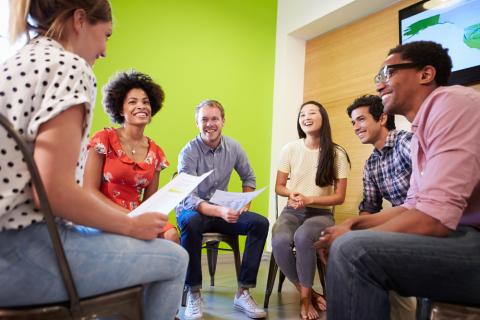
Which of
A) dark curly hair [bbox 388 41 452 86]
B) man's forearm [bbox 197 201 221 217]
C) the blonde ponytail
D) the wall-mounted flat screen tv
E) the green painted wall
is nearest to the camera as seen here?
the blonde ponytail

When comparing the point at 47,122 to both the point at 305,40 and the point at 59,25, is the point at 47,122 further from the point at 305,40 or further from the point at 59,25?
the point at 305,40

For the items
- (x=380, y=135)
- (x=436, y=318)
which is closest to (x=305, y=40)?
(x=380, y=135)

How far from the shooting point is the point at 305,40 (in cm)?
384

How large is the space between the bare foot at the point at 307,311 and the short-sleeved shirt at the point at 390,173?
0.62 metres

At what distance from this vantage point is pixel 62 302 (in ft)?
2.32

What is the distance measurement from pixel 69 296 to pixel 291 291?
6.85 ft

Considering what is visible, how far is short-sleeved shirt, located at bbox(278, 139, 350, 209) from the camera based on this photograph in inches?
91.6

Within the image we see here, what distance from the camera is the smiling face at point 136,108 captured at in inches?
77.4

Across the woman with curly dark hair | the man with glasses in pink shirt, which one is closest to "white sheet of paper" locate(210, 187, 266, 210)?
the woman with curly dark hair

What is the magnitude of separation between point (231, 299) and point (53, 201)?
1805 mm

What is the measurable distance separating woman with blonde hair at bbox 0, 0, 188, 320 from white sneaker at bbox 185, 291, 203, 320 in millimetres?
1184

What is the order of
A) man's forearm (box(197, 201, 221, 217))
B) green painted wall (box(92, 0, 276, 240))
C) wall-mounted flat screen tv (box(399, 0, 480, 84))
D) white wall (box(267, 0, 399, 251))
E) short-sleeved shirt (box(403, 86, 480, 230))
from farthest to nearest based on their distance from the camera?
white wall (box(267, 0, 399, 251))
green painted wall (box(92, 0, 276, 240))
wall-mounted flat screen tv (box(399, 0, 480, 84))
man's forearm (box(197, 201, 221, 217))
short-sleeved shirt (box(403, 86, 480, 230))

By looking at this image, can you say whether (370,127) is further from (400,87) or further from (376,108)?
(400,87)

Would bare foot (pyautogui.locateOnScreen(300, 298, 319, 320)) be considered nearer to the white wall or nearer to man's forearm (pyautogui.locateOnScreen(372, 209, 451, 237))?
man's forearm (pyautogui.locateOnScreen(372, 209, 451, 237))
